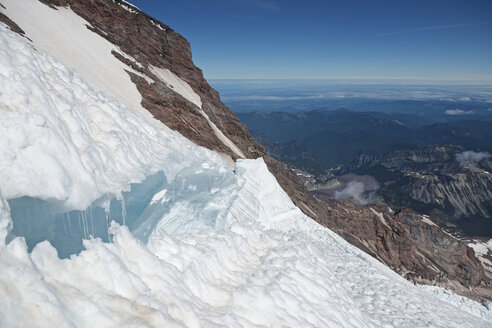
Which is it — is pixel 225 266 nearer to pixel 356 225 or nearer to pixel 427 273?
pixel 356 225

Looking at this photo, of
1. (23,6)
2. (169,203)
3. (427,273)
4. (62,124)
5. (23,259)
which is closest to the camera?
(23,259)

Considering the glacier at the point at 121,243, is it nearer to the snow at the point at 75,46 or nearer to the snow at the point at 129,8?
the snow at the point at 75,46

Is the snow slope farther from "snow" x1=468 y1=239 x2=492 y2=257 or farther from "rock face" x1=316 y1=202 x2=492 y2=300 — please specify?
"snow" x1=468 y1=239 x2=492 y2=257

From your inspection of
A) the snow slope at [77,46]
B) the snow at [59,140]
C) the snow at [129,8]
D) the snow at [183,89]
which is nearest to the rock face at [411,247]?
the snow at [183,89]

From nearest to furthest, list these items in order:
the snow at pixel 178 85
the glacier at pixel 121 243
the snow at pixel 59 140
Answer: the glacier at pixel 121 243 < the snow at pixel 59 140 < the snow at pixel 178 85

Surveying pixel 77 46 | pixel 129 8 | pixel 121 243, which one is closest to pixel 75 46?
pixel 77 46

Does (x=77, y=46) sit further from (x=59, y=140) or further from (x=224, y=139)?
(x=59, y=140)

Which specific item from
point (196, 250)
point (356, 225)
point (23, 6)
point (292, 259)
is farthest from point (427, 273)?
point (23, 6)
